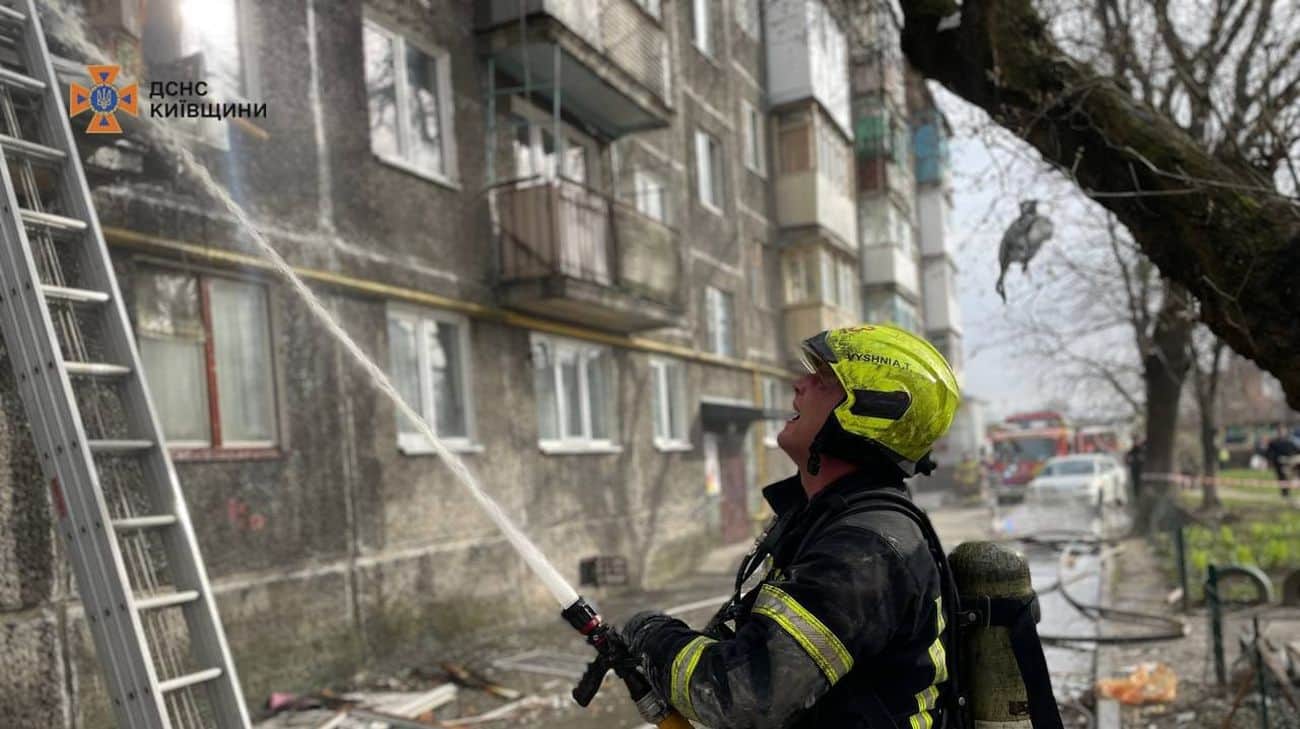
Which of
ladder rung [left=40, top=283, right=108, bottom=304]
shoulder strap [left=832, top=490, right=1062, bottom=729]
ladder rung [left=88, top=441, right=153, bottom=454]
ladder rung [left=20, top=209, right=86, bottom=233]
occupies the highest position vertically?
ladder rung [left=20, top=209, right=86, bottom=233]

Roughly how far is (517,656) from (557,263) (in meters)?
4.00

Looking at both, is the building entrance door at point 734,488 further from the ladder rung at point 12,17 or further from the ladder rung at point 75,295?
the ladder rung at point 12,17

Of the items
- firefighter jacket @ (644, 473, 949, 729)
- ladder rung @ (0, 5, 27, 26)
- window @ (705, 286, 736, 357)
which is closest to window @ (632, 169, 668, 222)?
window @ (705, 286, 736, 357)

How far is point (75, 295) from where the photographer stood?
3.23 m

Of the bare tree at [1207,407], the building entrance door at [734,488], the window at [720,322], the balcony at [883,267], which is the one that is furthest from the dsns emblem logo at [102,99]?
the balcony at [883,267]

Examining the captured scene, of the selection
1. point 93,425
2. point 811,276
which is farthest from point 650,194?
point 93,425

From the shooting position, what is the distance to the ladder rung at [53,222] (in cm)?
315

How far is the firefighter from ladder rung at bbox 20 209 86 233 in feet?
8.44

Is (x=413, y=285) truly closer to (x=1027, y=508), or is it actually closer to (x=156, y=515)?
(x=156, y=515)

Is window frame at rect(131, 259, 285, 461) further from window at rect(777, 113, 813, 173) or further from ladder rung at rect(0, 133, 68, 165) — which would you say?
window at rect(777, 113, 813, 173)

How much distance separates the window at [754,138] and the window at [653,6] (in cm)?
524

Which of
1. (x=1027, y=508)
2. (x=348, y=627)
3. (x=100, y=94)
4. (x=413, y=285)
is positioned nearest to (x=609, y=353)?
(x=413, y=285)

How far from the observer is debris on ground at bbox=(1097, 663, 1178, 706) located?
6.14m

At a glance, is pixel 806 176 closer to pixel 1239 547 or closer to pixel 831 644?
pixel 1239 547
